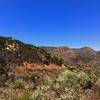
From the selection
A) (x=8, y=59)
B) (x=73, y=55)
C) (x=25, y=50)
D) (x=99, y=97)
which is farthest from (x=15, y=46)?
(x=73, y=55)

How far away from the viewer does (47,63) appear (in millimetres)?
66875

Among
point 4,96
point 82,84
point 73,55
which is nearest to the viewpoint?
point 4,96

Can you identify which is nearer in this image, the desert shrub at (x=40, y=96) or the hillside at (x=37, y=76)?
the desert shrub at (x=40, y=96)

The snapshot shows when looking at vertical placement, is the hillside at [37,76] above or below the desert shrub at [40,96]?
above

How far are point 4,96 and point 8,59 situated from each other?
3597 centimetres

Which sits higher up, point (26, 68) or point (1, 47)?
Answer: point (1, 47)

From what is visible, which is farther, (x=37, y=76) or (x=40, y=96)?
(x=37, y=76)

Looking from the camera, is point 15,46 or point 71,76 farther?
point 15,46

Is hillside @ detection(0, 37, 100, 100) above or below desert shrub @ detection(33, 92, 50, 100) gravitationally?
above

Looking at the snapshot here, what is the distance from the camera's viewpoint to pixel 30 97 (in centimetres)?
1009

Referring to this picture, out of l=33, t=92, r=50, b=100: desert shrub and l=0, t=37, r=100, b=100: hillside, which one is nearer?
l=33, t=92, r=50, b=100: desert shrub

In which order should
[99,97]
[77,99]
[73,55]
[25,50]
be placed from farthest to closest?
[73,55] → [25,50] → [77,99] → [99,97]

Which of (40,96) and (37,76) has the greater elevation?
(37,76)

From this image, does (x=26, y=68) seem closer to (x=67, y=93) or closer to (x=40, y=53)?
(x=40, y=53)
